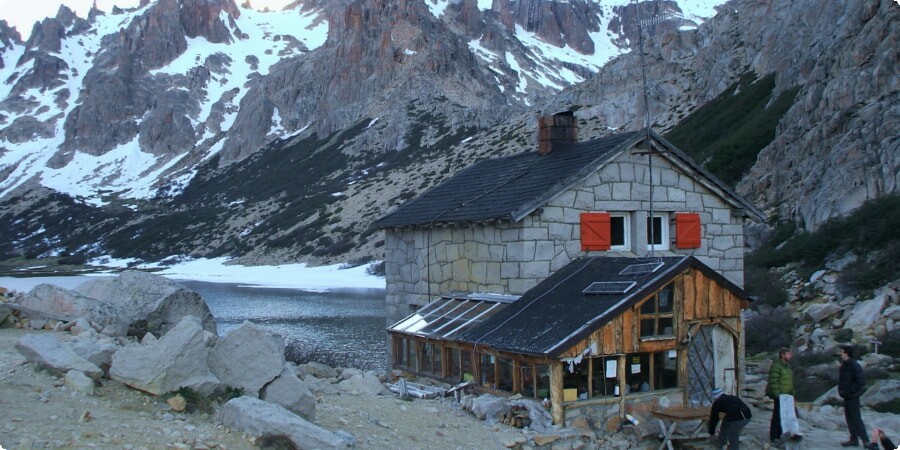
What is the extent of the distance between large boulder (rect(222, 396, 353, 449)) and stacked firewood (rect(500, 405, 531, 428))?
3.51 meters

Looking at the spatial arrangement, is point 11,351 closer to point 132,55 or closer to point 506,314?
point 506,314

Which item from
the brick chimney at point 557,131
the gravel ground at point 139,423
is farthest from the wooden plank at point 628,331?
the brick chimney at point 557,131

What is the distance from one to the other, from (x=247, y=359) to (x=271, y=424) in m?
1.78

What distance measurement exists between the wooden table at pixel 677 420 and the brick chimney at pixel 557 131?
6.95 meters

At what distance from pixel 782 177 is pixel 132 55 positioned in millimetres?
183477

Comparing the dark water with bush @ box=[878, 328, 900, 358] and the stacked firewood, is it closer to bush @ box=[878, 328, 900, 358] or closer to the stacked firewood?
the stacked firewood

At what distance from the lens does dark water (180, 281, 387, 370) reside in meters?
27.2

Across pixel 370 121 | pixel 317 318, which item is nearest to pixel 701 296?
pixel 317 318

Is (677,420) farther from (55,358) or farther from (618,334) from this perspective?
(55,358)

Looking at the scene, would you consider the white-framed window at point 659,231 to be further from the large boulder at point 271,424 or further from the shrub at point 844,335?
the large boulder at point 271,424

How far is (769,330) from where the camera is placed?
21.8 metres

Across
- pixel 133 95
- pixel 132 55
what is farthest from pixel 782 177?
pixel 132 55

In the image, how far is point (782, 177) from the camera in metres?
35.1

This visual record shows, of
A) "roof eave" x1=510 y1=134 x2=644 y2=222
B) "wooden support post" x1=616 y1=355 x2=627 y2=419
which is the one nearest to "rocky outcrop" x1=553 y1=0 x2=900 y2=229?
"roof eave" x1=510 y1=134 x2=644 y2=222
